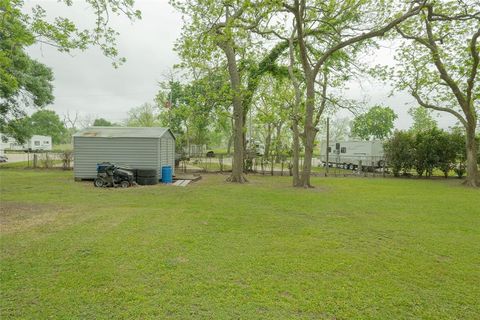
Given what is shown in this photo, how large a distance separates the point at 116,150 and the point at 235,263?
11.4 meters

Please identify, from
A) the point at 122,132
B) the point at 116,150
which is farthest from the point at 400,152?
the point at 116,150

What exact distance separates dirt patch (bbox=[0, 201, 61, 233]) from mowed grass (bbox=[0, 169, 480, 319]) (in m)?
0.02

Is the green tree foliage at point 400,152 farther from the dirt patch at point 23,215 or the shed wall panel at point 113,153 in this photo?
the dirt patch at point 23,215

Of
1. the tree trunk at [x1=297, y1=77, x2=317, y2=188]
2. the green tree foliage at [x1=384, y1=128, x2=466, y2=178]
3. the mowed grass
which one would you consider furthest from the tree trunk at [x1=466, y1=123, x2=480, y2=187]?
the mowed grass

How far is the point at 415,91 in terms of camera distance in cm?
1606

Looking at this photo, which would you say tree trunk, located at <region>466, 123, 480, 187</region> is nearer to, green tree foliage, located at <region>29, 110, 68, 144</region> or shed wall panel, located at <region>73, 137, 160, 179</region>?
shed wall panel, located at <region>73, 137, 160, 179</region>

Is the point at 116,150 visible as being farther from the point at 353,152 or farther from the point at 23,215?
the point at 353,152

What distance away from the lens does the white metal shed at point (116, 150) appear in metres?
13.5

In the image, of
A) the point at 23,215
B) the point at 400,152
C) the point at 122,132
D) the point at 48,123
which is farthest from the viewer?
the point at 48,123

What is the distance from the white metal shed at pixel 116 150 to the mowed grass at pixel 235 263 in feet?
19.2

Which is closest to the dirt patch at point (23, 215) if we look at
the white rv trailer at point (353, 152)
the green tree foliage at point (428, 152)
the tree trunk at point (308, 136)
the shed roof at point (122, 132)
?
the shed roof at point (122, 132)

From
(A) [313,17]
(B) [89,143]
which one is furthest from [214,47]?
(B) [89,143]

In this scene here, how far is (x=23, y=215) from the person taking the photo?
6.66 metres

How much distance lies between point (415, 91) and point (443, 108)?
1.82m
